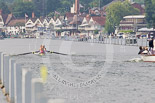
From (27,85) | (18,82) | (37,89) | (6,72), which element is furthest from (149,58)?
(37,89)

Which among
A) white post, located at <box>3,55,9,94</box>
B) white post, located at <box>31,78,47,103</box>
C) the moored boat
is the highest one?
white post, located at <box>31,78,47,103</box>

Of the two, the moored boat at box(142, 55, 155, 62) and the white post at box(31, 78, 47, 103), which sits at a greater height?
the white post at box(31, 78, 47, 103)

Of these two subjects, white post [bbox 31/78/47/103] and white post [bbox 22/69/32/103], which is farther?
white post [bbox 22/69/32/103]

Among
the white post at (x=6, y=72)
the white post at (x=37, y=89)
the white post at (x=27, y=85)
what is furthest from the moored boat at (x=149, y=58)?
the white post at (x=37, y=89)

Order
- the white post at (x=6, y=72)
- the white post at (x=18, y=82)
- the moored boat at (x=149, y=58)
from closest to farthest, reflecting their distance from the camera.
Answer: the white post at (x=18, y=82)
the white post at (x=6, y=72)
the moored boat at (x=149, y=58)

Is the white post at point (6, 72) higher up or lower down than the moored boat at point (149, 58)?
higher up

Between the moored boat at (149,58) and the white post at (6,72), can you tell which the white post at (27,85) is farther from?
the moored boat at (149,58)

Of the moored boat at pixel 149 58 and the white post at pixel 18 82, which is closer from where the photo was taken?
the white post at pixel 18 82

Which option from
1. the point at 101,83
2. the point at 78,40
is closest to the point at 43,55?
the point at 101,83

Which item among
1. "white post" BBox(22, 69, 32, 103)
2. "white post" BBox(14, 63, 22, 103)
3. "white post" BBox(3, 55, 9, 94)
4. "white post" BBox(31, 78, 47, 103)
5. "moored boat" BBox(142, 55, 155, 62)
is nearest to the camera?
"white post" BBox(31, 78, 47, 103)

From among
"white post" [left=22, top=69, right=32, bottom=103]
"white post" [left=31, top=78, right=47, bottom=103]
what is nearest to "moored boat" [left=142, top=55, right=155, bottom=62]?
"white post" [left=22, top=69, right=32, bottom=103]

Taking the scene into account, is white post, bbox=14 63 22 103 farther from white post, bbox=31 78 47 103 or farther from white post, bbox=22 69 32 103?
white post, bbox=31 78 47 103

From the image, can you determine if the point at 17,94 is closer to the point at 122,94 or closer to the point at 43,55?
the point at 122,94

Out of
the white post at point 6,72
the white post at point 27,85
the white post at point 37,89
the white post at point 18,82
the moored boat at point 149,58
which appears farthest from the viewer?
the moored boat at point 149,58
